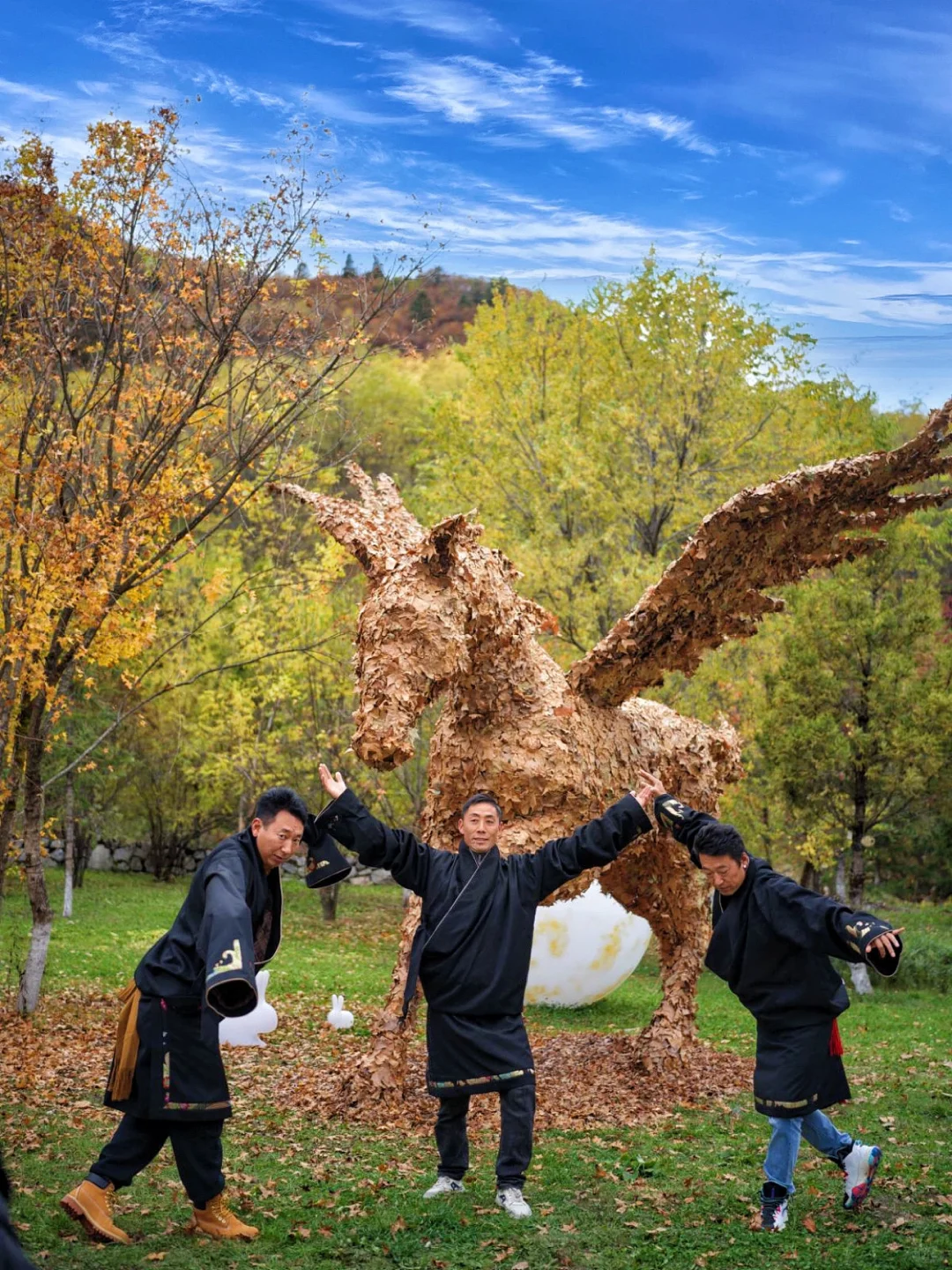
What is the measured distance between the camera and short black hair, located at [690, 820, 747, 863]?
525 centimetres

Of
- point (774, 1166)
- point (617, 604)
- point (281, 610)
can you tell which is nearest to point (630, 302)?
point (617, 604)

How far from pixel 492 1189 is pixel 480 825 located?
1670mm

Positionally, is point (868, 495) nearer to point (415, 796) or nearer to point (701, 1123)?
point (701, 1123)

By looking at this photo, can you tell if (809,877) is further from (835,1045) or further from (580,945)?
(835,1045)

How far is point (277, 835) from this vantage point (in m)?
4.96

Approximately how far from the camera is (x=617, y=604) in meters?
15.8

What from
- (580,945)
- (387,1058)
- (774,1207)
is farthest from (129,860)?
(774,1207)

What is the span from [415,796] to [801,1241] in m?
12.6

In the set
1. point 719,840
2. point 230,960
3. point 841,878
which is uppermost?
point 719,840

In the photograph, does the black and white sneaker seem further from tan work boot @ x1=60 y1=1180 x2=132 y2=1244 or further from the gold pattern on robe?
tan work boot @ x1=60 y1=1180 x2=132 y2=1244

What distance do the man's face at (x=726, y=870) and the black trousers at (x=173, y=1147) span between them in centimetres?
222

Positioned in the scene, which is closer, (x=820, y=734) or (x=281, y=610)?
(x=820, y=734)

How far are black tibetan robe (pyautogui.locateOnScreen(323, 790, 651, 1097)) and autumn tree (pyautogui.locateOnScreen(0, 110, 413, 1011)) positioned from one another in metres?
3.93

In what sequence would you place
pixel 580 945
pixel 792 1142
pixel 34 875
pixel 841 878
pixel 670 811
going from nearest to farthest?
pixel 792 1142, pixel 670 811, pixel 34 875, pixel 580 945, pixel 841 878
